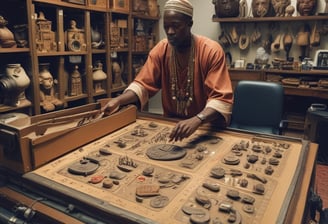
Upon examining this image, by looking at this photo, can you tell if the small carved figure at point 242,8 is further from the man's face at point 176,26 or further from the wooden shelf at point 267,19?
the man's face at point 176,26

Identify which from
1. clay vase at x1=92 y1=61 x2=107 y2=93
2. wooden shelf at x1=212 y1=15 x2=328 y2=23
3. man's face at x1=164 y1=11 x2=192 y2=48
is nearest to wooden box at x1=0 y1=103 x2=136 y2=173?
man's face at x1=164 y1=11 x2=192 y2=48

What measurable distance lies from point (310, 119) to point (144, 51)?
2.20 meters

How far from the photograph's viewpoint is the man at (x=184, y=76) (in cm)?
171

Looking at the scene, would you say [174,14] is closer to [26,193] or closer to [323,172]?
[26,193]

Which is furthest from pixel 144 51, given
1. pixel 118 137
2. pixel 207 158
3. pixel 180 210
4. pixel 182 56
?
pixel 180 210

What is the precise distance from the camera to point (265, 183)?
3.58 feet

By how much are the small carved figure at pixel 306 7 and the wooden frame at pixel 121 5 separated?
77.4 inches

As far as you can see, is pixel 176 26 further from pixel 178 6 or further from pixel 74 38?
pixel 74 38

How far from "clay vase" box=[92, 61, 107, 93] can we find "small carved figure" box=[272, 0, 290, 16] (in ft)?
6.98

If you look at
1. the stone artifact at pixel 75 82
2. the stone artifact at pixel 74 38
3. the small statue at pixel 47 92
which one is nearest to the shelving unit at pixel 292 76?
the stone artifact at pixel 74 38

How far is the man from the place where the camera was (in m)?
1.71

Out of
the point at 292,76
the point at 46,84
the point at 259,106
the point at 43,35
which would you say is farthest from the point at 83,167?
the point at 292,76

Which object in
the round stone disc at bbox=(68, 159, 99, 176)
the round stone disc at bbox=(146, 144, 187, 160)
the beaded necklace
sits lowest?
the round stone disc at bbox=(68, 159, 99, 176)

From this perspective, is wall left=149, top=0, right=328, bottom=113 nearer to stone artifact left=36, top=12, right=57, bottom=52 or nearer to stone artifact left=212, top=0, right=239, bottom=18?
stone artifact left=212, top=0, right=239, bottom=18
